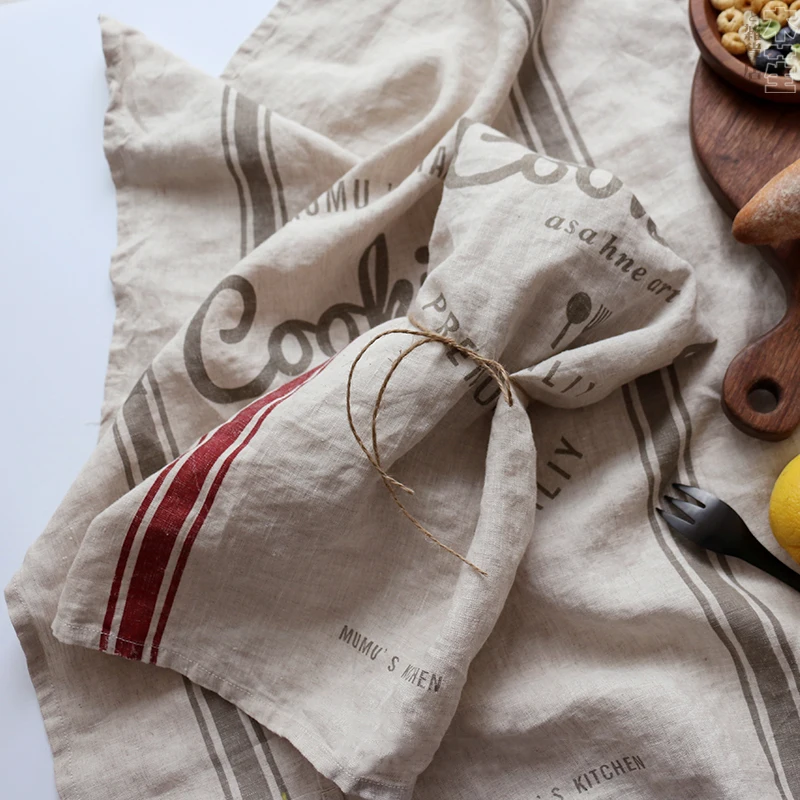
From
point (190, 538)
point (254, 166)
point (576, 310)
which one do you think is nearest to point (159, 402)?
point (190, 538)

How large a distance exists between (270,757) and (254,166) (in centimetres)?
50

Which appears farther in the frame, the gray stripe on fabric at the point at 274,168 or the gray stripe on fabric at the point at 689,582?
the gray stripe on fabric at the point at 274,168

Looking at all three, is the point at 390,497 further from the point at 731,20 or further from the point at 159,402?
the point at 731,20

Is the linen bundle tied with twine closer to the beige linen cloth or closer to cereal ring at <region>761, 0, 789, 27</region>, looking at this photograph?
the beige linen cloth

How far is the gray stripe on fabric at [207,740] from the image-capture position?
611mm

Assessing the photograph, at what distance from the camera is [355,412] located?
0.58 metres

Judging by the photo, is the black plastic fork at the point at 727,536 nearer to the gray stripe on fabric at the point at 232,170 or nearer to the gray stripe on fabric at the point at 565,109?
the gray stripe on fabric at the point at 565,109

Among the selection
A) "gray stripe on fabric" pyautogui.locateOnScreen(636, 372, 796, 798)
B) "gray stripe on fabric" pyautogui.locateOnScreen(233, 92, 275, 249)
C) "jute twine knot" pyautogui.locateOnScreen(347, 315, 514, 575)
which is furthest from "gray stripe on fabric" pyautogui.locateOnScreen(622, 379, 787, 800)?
"gray stripe on fabric" pyautogui.locateOnScreen(233, 92, 275, 249)

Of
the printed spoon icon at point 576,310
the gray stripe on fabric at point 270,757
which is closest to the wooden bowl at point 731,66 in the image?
the printed spoon icon at point 576,310

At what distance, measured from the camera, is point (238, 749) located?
618 mm

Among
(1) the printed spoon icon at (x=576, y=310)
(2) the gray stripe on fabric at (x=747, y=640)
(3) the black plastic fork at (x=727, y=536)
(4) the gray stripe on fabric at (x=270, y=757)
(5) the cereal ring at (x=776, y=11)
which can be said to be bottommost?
(4) the gray stripe on fabric at (x=270, y=757)

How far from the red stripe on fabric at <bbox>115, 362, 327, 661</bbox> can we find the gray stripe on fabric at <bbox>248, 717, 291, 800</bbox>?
0.35ft

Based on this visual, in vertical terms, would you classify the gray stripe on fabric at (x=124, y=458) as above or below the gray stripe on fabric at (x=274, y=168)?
below

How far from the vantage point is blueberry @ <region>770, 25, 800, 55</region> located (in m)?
0.66
